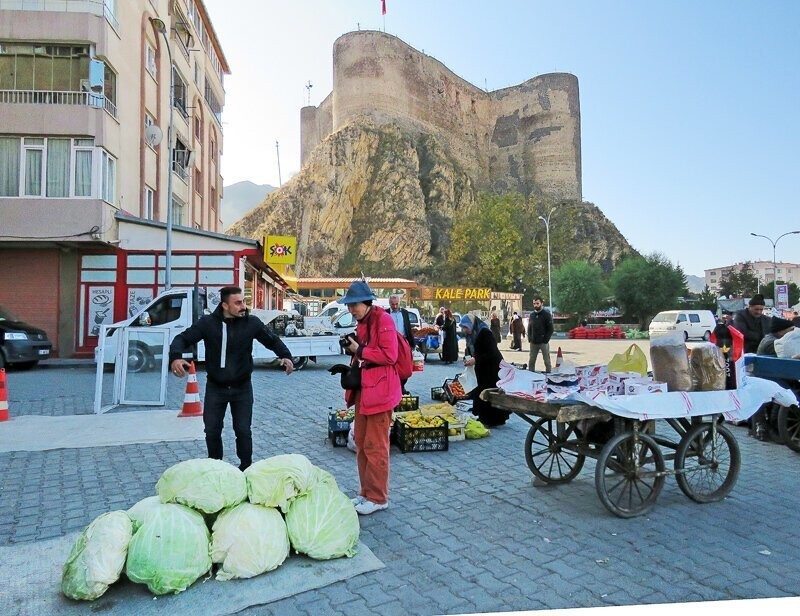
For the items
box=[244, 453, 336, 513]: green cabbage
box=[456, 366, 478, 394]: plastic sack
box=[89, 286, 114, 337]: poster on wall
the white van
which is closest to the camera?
box=[244, 453, 336, 513]: green cabbage

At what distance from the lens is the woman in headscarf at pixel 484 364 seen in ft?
27.4

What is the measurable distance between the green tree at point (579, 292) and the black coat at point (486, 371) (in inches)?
1923

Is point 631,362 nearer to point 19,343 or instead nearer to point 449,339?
point 449,339

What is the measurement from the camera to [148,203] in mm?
24359

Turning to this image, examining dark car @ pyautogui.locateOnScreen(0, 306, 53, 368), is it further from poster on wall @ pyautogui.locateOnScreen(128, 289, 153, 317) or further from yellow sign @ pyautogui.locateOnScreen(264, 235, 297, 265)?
yellow sign @ pyautogui.locateOnScreen(264, 235, 297, 265)

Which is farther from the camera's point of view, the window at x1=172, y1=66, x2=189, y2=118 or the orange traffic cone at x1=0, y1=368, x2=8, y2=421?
the window at x1=172, y1=66, x2=189, y2=118

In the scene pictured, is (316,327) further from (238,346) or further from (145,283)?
(238,346)

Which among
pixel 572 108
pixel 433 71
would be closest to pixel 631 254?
pixel 572 108

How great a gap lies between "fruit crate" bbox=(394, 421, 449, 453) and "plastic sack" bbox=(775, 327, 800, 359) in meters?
4.08

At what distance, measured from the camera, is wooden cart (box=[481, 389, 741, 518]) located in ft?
15.0

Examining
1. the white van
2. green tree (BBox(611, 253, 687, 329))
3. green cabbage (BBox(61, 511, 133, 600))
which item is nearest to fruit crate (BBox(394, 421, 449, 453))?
green cabbage (BBox(61, 511, 133, 600))

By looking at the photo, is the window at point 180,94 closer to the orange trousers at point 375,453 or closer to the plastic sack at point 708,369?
the orange trousers at point 375,453

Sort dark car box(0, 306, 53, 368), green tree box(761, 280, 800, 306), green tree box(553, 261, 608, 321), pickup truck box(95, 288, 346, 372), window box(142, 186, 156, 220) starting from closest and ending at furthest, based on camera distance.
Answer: pickup truck box(95, 288, 346, 372), dark car box(0, 306, 53, 368), window box(142, 186, 156, 220), green tree box(553, 261, 608, 321), green tree box(761, 280, 800, 306)

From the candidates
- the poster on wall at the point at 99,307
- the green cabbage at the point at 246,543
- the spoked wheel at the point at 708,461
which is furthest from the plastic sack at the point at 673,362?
the poster on wall at the point at 99,307
